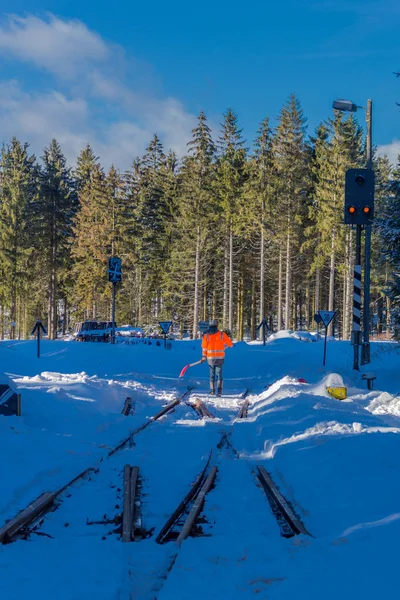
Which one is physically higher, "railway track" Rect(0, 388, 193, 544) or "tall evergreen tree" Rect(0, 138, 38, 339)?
"tall evergreen tree" Rect(0, 138, 38, 339)

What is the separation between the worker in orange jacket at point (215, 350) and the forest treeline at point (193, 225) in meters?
24.4

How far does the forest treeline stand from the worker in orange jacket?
24.4 meters

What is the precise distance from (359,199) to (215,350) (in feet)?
20.0

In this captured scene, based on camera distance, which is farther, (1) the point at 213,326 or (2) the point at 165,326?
(2) the point at 165,326

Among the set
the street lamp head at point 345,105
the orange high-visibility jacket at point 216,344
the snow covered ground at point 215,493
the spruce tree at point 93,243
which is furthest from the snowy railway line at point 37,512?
the spruce tree at point 93,243

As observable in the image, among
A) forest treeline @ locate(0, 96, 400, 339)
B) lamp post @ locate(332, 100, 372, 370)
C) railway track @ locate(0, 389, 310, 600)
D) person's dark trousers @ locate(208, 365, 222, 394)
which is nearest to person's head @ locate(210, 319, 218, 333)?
person's dark trousers @ locate(208, 365, 222, 394)

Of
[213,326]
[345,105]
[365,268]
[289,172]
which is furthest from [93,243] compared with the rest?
[213,326]

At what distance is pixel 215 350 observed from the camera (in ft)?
50.9

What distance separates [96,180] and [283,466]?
45.3 metres

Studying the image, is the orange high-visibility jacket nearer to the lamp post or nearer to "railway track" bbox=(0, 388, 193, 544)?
the lamp post

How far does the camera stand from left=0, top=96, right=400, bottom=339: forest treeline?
41.7 metres

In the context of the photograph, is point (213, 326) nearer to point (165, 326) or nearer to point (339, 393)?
point (339, 393)

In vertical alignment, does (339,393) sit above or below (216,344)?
below

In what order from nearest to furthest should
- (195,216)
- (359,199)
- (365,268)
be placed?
(359,199), (365,268), (195,216)
